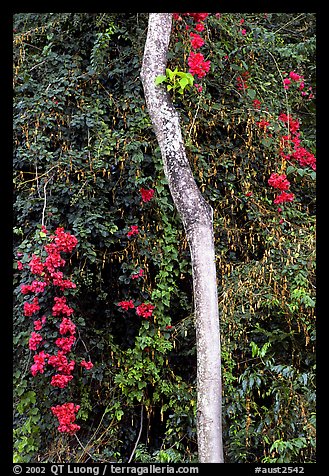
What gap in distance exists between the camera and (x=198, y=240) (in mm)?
2354

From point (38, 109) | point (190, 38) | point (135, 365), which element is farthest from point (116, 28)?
Answer: point (135, 365)

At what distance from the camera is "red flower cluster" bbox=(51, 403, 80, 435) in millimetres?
3180

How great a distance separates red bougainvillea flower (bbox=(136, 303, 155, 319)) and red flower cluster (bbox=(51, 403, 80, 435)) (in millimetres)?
718

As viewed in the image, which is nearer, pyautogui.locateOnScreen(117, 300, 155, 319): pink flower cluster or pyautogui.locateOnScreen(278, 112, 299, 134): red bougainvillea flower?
pyautogui.locateOnScreen(117, 300, 155, 319): pink flower cluster

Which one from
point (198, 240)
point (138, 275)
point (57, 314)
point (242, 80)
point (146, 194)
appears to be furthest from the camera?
point (242, 80)

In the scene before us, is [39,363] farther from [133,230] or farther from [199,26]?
[199,26]

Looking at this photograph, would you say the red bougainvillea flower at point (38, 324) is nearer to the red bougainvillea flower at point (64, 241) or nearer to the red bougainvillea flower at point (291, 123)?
the red bougainvillea flower at point (64, 241)

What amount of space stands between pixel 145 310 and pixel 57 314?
60 centimetres

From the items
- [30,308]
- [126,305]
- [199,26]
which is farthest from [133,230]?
[199,26]

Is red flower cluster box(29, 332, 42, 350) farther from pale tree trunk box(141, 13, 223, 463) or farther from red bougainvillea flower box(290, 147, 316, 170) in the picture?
red bougainvillea flower box(290, 147, 316, 170)

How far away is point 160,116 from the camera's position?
8.27 ft

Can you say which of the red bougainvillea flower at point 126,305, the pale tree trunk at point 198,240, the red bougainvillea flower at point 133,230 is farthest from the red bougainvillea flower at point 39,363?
the pale tree trunk at point 198,240

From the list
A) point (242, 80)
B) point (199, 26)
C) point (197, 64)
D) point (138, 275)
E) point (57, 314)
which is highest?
point (199, 26)

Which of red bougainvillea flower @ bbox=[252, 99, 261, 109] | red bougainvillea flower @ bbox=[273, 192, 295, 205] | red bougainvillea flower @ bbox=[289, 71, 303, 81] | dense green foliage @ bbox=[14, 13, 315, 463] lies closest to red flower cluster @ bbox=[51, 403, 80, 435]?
dense green foliage @ bbox=[14, 13, 315, 463]
